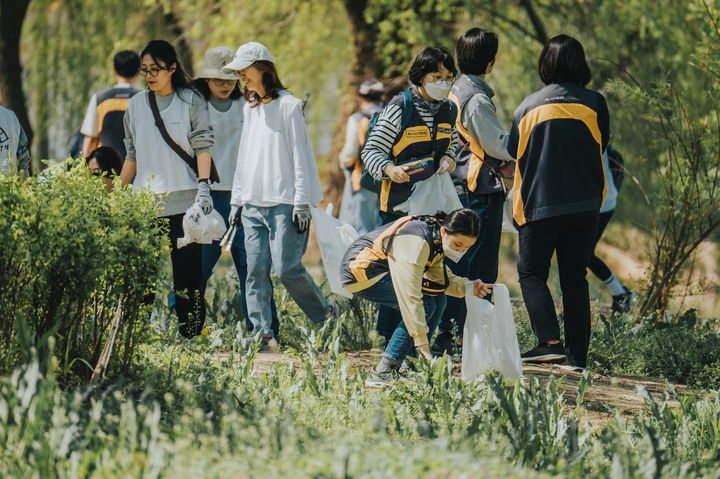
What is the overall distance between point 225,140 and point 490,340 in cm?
229

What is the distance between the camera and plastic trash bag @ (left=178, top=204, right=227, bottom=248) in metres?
6.00

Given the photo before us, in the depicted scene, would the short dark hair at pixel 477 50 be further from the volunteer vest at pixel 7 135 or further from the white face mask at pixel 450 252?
the volunteer vest at pixel 7 135

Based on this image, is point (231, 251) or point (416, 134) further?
point (231, 251)

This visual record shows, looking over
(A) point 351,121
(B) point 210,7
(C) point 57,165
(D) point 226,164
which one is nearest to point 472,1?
(B) point 210,7

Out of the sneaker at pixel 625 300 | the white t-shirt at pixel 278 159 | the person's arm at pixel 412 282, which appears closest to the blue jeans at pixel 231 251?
the white t-shirt at pixel 278 159

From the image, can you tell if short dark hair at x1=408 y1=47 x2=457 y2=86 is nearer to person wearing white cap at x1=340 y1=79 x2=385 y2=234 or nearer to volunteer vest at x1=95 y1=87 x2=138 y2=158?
person wearing white cap at x1=340 y1=79 x2=385 y2=234

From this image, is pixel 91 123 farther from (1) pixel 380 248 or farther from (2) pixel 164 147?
(1) pixel 380 248

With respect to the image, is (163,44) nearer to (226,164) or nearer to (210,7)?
(226,164)

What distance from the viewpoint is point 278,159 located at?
628cm

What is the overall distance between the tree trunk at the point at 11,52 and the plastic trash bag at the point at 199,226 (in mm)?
6069

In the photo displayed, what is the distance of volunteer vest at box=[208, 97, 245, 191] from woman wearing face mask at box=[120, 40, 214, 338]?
0.55 metres

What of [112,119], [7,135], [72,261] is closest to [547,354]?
[72,261]

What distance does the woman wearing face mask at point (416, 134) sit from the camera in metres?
5.87

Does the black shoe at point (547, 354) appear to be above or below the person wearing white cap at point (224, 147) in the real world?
below
